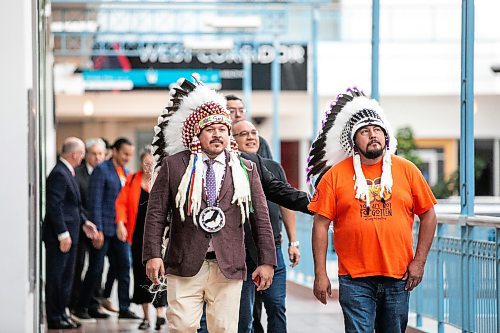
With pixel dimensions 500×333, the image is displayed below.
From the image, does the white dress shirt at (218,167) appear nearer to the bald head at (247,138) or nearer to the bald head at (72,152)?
the bald head at (247,138)

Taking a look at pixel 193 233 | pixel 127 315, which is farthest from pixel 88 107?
pixel 193 233

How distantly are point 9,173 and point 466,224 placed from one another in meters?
3.78

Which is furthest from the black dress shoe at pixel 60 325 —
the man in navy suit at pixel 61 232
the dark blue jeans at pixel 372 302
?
the dark blue jeans at pixel 372 302

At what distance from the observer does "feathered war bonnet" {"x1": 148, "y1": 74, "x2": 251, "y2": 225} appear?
305 inches

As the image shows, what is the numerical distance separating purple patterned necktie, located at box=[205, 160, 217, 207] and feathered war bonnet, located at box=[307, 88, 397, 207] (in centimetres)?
80

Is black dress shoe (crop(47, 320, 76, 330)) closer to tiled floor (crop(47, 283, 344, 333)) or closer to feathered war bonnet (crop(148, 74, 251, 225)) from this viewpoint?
tiled floor (crop(47, 283, 344, 333))

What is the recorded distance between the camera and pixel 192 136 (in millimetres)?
7934

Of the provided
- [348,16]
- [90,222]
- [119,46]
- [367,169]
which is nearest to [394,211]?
[367,169]

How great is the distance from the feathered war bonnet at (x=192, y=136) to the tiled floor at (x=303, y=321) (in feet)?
15.1

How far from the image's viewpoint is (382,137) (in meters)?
7.56

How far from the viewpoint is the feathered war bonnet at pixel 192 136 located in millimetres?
7746

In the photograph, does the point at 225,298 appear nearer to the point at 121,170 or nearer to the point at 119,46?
the point at 121,170

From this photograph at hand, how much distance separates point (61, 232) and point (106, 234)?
1.42 m

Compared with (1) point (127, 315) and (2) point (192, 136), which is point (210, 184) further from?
(1) point (127, 315)
